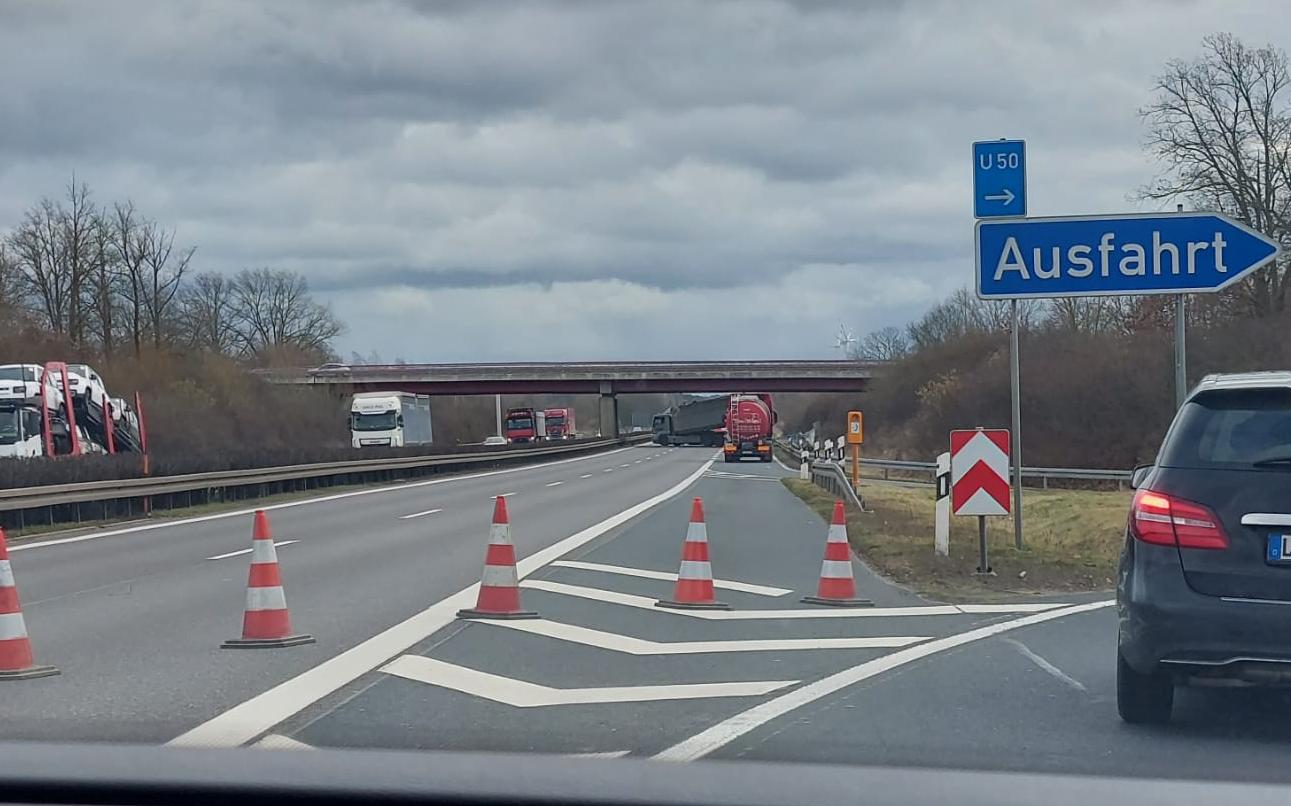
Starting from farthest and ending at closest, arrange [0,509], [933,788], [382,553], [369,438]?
[369,438], [0,509], [382,553], [933,788]

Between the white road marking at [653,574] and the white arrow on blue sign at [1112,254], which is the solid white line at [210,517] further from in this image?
the white arrow on blue sign at [1112,254]

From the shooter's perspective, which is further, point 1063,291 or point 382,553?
point 382,553

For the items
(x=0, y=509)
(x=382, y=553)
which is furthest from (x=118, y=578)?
(x=0, y=509)

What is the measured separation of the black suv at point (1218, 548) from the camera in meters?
6.62

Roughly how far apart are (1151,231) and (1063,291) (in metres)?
1.16

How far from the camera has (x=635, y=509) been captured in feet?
91.3

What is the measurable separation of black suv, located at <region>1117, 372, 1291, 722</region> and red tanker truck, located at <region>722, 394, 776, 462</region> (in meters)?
60.4

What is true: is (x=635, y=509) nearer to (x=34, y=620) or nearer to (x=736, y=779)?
(x=34, y=620)

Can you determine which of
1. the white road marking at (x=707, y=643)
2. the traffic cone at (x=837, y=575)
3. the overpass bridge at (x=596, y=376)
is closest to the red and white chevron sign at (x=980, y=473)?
the traffic cone at (x=837, y=575)

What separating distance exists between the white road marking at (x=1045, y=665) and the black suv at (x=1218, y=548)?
159cm

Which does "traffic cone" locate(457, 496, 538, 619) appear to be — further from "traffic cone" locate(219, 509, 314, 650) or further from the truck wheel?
the truck wheel

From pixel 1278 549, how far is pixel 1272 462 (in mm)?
412

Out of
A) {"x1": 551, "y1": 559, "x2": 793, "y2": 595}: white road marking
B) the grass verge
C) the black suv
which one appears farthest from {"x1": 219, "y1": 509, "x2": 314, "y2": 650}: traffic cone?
the grass verge

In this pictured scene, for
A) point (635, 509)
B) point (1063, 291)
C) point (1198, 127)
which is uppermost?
point (1198, 127)
